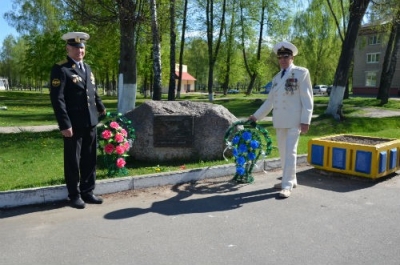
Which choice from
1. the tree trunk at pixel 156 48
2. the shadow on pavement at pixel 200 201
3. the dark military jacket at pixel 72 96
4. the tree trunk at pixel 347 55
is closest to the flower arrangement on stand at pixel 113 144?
the dark military jacket at pixel 72 96

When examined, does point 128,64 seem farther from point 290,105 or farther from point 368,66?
point 368,66

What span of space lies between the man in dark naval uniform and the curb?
28 centimetres

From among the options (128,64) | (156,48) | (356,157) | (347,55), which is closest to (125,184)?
(356,157)

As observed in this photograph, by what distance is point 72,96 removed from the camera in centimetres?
491

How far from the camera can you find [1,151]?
8.28 meters

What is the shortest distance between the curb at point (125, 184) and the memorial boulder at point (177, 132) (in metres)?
0.90

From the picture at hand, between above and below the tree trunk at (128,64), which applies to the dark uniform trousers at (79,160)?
below

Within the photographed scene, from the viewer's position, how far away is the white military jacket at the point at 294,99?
5.51 meters

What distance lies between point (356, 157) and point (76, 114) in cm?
448

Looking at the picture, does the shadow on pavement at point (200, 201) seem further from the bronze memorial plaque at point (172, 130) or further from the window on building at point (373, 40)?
the window on building at point (373, 40)

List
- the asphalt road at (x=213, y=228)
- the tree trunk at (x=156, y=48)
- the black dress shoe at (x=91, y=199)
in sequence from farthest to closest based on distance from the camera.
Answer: the tree trunk at (x=156, y=48), the black dress shoe at (x=91, y=199), the asphalt road at (x=213, y=228)

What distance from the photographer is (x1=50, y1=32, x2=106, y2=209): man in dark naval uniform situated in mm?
4719

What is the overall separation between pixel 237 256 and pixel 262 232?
2.25ft

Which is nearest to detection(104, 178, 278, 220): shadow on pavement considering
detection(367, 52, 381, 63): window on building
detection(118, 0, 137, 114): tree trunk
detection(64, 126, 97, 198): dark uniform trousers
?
detection(64, 126, 97, 198): dark uniform trousers
